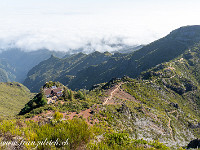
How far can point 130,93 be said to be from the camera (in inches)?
3593

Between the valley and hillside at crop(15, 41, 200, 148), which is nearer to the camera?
the valley

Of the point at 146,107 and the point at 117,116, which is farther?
the point at 146,107

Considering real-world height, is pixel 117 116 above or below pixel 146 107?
above

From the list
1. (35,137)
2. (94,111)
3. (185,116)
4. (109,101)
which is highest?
(35,137)

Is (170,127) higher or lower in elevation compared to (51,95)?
lower

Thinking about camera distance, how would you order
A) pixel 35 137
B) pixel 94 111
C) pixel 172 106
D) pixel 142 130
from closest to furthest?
1. pixel 35 137
2. pixel 94 111
3. pixel 142 130
4. pixel 172 106

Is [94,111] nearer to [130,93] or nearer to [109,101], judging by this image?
[109,101]

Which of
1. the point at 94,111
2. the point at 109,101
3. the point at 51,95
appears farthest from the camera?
the point at 51,95

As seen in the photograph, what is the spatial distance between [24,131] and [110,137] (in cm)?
953

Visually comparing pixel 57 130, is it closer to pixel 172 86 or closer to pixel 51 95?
pixel 51 95

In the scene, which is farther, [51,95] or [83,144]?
[51,95]

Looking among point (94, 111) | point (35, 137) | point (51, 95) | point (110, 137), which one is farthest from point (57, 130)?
point (51, 95)

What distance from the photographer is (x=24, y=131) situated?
502 inches

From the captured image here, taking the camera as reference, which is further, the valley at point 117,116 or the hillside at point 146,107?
the hillside at point 146,107
